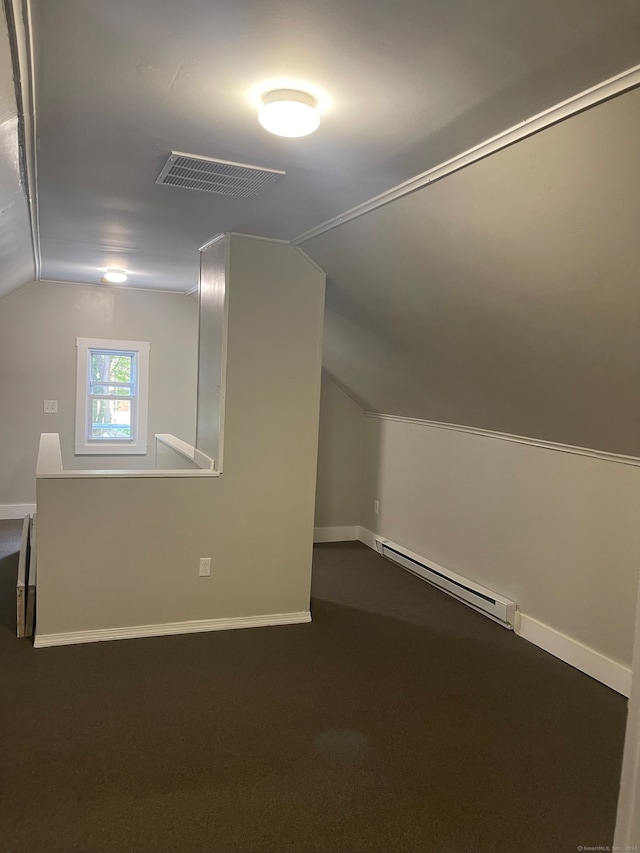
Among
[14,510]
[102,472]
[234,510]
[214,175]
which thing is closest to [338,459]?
[234,510]

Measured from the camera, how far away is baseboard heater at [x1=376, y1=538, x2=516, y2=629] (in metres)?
3.95

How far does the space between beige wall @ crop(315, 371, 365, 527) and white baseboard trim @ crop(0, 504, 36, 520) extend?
279 cm

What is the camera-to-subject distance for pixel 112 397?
6418 millimetres

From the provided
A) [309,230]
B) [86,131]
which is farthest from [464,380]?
[86,131]

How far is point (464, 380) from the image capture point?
3824 millimetres

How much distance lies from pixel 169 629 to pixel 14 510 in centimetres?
315

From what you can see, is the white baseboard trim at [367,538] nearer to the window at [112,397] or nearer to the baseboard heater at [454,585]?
the baseboard heater at [454,585]

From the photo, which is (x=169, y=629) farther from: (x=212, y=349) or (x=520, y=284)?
(x=520, y=284)

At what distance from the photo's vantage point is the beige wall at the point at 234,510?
347 cm

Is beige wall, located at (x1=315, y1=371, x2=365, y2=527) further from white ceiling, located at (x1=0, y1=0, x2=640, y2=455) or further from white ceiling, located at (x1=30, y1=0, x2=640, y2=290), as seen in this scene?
white ceiling, located at (x1=30, y1=0, x2=640, y2=290)

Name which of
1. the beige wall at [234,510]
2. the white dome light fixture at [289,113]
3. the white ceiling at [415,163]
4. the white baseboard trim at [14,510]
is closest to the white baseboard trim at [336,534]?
the beige wall at [234,510]

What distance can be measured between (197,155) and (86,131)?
41 centimetres

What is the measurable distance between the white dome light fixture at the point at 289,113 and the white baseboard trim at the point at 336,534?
4.20m

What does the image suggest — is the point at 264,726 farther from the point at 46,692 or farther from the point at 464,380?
the point at 464,380
